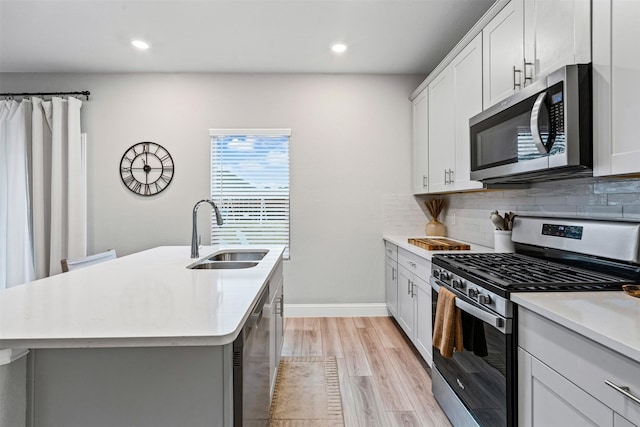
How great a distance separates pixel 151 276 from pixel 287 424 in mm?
1090

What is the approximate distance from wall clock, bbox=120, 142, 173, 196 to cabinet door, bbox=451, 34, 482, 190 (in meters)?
2.90

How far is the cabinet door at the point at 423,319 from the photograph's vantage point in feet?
8.15

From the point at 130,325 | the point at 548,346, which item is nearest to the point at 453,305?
the point at 548,346

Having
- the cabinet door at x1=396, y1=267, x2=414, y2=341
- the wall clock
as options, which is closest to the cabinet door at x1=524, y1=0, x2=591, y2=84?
the cabinet door at x1=396, y1=267, x2=414, y2=341

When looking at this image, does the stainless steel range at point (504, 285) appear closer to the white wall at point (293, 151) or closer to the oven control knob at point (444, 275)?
the oven control knob at point (444, 275)

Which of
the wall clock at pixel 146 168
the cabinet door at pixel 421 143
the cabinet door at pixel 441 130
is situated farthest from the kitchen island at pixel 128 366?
the wall clock at pixel 146 168

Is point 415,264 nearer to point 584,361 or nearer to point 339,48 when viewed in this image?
point 584,361

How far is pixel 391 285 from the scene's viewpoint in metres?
3.73

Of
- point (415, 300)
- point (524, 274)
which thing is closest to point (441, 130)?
point (415, 300)

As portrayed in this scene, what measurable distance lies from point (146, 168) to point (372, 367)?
3.05m

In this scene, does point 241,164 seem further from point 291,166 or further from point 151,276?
point 151,276

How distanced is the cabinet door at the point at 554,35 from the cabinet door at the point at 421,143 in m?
1.60

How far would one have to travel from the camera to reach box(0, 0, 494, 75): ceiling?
8.80 ft

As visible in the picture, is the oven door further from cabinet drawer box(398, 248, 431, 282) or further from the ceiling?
the ceiling
